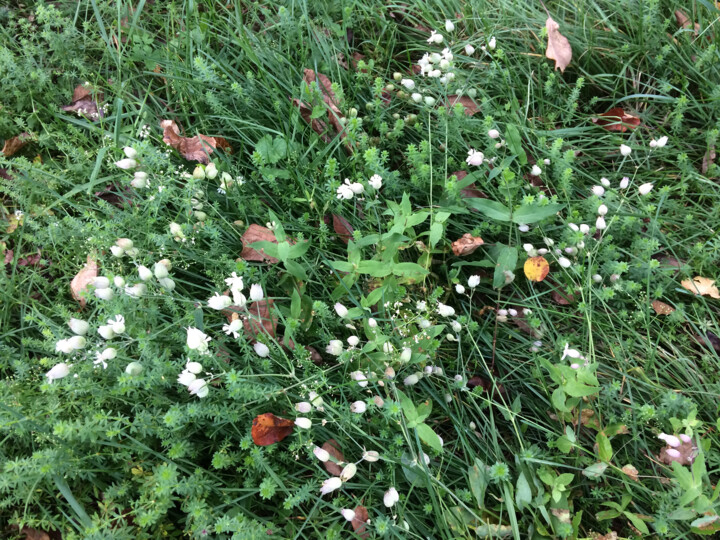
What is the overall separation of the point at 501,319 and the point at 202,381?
4.92 feet

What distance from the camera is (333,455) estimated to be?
2.15m

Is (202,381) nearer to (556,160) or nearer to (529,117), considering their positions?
(556,160)

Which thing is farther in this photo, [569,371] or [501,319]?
[501,319]

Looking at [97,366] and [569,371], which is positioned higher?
[97,366]

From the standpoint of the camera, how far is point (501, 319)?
2.52m

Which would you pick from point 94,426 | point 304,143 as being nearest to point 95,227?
point 94,426

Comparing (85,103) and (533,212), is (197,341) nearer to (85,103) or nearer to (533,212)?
(533,212)

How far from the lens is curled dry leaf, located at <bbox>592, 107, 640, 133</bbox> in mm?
3098

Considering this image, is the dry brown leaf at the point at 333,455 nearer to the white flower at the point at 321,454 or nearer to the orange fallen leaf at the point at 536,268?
the white flower at the point at 321,454

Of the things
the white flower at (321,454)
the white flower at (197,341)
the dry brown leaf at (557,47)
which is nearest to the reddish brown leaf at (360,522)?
the white flower at (321,454)

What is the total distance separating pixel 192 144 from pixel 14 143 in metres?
1.17

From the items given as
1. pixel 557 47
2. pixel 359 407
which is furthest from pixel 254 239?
pixel 557 47

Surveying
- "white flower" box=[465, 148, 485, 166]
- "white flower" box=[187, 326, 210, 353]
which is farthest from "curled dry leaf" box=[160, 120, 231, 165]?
"white flower" box=[465, 148, 485, 166]

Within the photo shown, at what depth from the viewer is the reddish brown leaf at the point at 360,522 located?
6.53 feet
